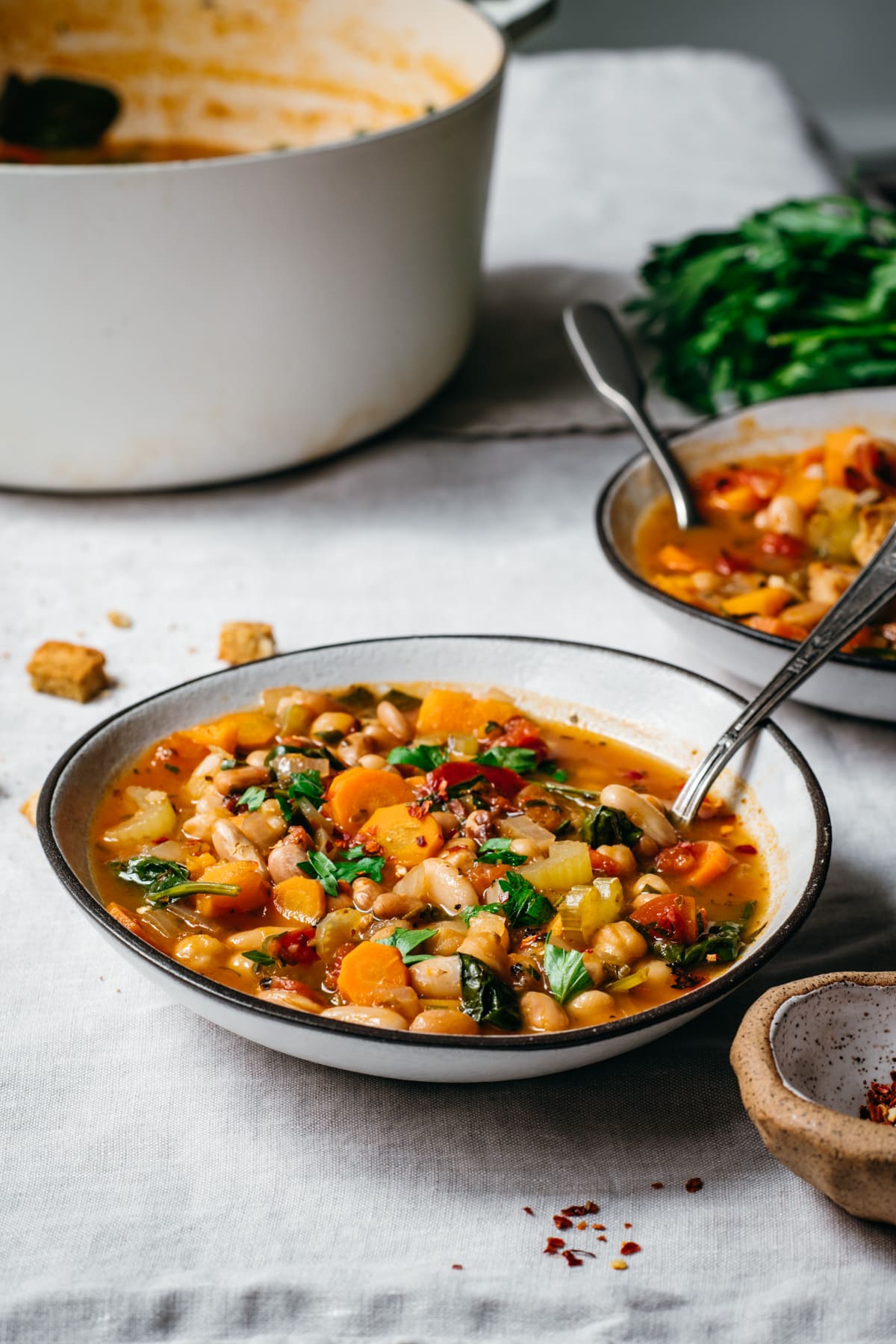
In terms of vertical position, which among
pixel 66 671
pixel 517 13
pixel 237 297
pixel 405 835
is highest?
pixel 517 13

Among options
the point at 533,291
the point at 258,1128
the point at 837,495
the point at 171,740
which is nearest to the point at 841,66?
the point at 533,291

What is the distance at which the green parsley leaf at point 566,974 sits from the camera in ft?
4.10

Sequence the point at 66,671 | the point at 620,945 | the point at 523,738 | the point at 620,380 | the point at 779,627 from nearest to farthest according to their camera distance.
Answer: the point at 620,945 → the point at 523,738 → the point at 779,627 → the point at 66,671 → the point at 620,380

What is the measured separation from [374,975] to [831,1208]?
1.43 feet

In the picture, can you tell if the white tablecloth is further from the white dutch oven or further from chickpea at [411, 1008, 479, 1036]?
the white dutch oven

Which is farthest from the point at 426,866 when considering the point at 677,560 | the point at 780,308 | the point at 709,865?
the point at 780,308

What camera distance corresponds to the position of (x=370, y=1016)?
120cm

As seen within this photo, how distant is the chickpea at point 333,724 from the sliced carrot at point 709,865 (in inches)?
17.1

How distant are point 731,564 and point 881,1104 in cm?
96

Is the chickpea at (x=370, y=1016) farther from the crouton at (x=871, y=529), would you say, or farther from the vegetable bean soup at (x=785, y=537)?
the crouton at (x=871, y=529)

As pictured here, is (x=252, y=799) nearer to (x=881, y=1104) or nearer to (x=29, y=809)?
(x=29, y=809)

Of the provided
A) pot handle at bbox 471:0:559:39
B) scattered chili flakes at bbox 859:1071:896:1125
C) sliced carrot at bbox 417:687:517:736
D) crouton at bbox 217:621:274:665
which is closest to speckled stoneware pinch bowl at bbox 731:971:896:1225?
scattered chili flakes at bbox 859:1071:896:1125

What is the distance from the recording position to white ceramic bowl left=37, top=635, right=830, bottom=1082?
1.14 m

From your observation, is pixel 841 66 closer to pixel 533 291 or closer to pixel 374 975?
pixel 533 291
